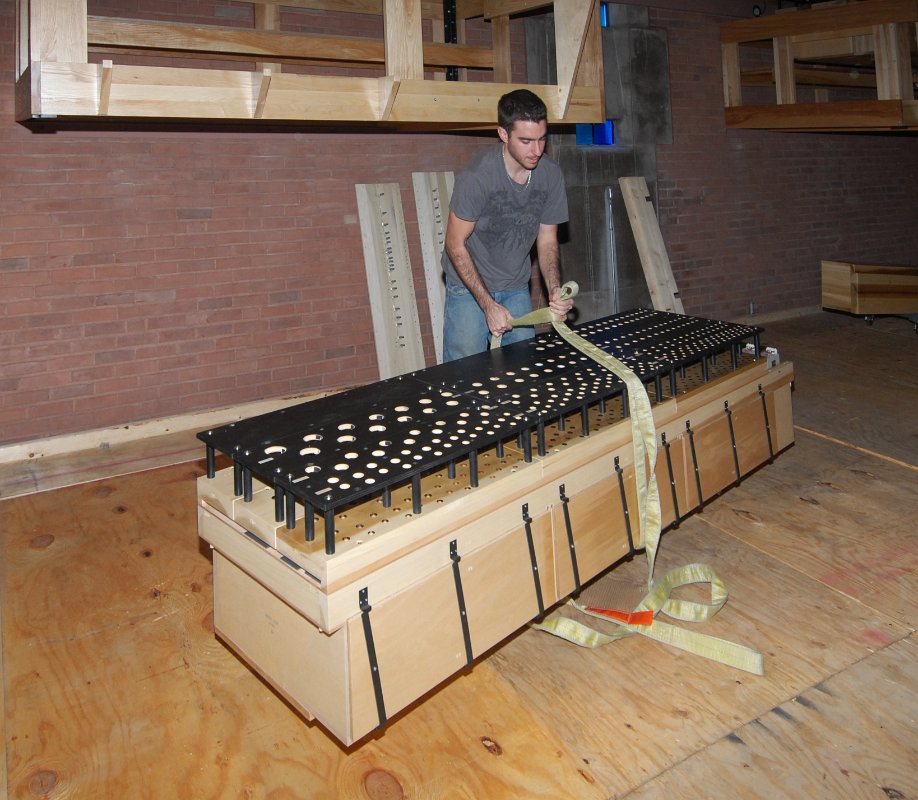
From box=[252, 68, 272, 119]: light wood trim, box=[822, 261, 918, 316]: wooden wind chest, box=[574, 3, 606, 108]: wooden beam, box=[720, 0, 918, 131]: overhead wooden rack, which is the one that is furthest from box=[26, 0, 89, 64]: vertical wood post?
box=[822, 261, 918, 316]: wooden wind chest

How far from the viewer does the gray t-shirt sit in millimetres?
3014

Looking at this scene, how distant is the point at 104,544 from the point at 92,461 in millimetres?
1087

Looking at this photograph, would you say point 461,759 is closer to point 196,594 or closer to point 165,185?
point 196,594

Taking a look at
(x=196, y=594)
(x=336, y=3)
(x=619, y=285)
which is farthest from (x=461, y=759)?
(x=619, y=285)

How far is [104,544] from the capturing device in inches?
123

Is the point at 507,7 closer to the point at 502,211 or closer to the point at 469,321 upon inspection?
the point at 502,211

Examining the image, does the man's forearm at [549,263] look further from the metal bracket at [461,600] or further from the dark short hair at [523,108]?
the metal bracket at [461,600]

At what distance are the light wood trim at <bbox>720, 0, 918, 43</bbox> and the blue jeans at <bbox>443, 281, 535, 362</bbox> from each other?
356 cm

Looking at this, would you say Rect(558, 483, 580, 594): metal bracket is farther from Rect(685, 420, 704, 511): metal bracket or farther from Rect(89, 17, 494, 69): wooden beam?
Rect(89, 17, 494, 69): wooden beam

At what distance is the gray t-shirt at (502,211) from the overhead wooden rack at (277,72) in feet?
1.69

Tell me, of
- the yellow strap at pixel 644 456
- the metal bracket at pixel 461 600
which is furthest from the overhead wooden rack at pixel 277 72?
the metal bracket at pixel 461 600

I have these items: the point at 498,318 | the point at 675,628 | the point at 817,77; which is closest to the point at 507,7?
the point at 498,318

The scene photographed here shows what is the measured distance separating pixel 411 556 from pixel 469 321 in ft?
5.19

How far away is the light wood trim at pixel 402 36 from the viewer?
3.17 meters
